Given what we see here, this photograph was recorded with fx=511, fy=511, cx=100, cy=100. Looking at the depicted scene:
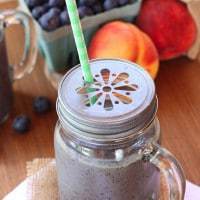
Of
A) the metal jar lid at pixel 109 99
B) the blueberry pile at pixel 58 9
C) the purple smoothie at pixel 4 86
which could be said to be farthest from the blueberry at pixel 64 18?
the metal jar lid at pixel 109 99

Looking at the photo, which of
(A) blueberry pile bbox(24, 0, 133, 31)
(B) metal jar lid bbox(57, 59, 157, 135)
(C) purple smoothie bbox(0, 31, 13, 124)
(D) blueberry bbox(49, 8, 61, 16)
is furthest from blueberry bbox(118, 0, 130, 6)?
(B) metal jar lid bbox(57, 59, 157, 135)

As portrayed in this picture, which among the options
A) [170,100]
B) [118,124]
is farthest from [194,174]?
[118,124]

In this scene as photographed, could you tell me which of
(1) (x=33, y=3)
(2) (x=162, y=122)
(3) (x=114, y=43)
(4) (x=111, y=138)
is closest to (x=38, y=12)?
(1) (x=33, y=3)

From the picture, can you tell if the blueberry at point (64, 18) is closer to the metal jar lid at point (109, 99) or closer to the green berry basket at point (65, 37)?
the green berry basket at point (65, 37)

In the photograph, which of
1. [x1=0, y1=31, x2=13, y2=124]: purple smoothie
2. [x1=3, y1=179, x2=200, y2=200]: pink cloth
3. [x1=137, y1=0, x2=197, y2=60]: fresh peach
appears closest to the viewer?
[x1=3, y1=179, x2=200, y2=200]: pink cloth

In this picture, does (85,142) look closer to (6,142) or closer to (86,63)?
(86,63)

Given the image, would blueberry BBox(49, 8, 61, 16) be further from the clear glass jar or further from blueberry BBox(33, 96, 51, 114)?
the clear glass jar
